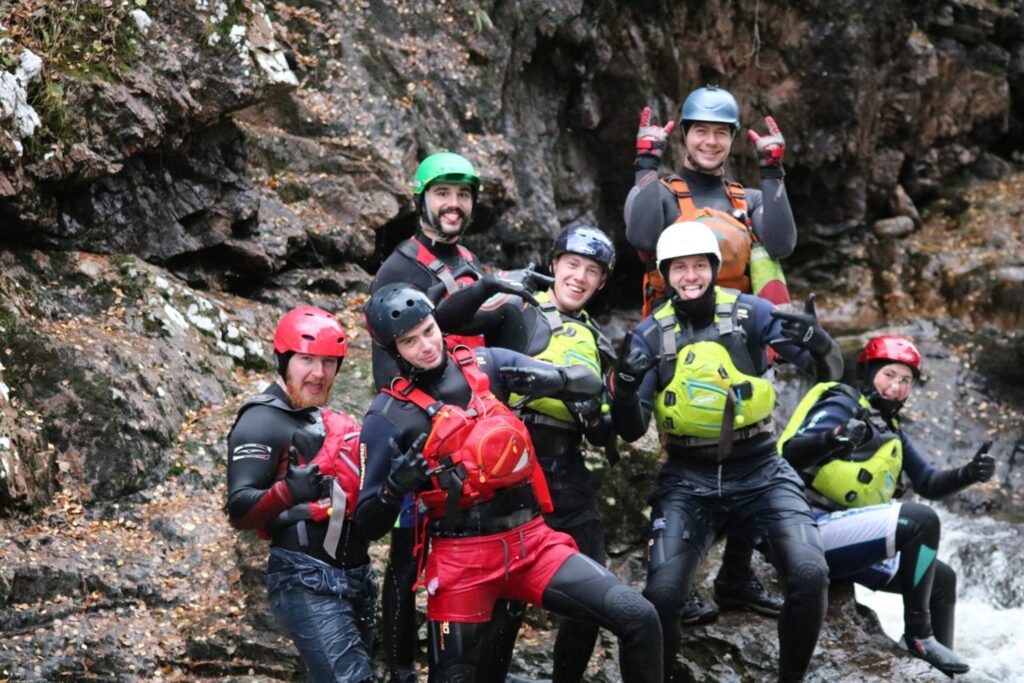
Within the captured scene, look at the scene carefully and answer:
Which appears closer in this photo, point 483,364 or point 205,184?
point 483,364

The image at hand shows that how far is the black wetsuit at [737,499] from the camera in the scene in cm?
583

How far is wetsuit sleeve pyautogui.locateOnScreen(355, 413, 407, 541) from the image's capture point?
4.91 m

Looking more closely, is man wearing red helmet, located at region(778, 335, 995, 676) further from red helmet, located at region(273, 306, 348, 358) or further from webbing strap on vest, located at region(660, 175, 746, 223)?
red helmet, located at region(273, 306, 348, 358)

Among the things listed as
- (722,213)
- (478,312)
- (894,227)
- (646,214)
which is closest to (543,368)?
(478,312)

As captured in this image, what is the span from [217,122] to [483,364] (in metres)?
5.76

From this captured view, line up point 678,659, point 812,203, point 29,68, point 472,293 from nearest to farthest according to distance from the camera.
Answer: point 472,293 → point 678,659 → point 29,68 → point 812,203

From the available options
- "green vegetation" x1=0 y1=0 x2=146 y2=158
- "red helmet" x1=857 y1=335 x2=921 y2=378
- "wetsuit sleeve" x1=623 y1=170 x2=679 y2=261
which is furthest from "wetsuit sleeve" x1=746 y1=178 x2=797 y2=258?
"green vegetation" x1=0 y1=0 x2=146 y2=158

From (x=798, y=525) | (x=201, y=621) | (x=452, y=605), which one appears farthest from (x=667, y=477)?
(x=201, y=621)

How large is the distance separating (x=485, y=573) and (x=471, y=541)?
6.5 inches

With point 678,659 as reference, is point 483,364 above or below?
above

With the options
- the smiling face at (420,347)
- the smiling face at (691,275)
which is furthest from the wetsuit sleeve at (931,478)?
the smiling face at (420,347)

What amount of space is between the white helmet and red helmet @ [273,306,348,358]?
6.62ft

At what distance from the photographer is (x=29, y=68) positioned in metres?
8.12

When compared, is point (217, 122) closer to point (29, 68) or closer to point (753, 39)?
point (29, 68)
